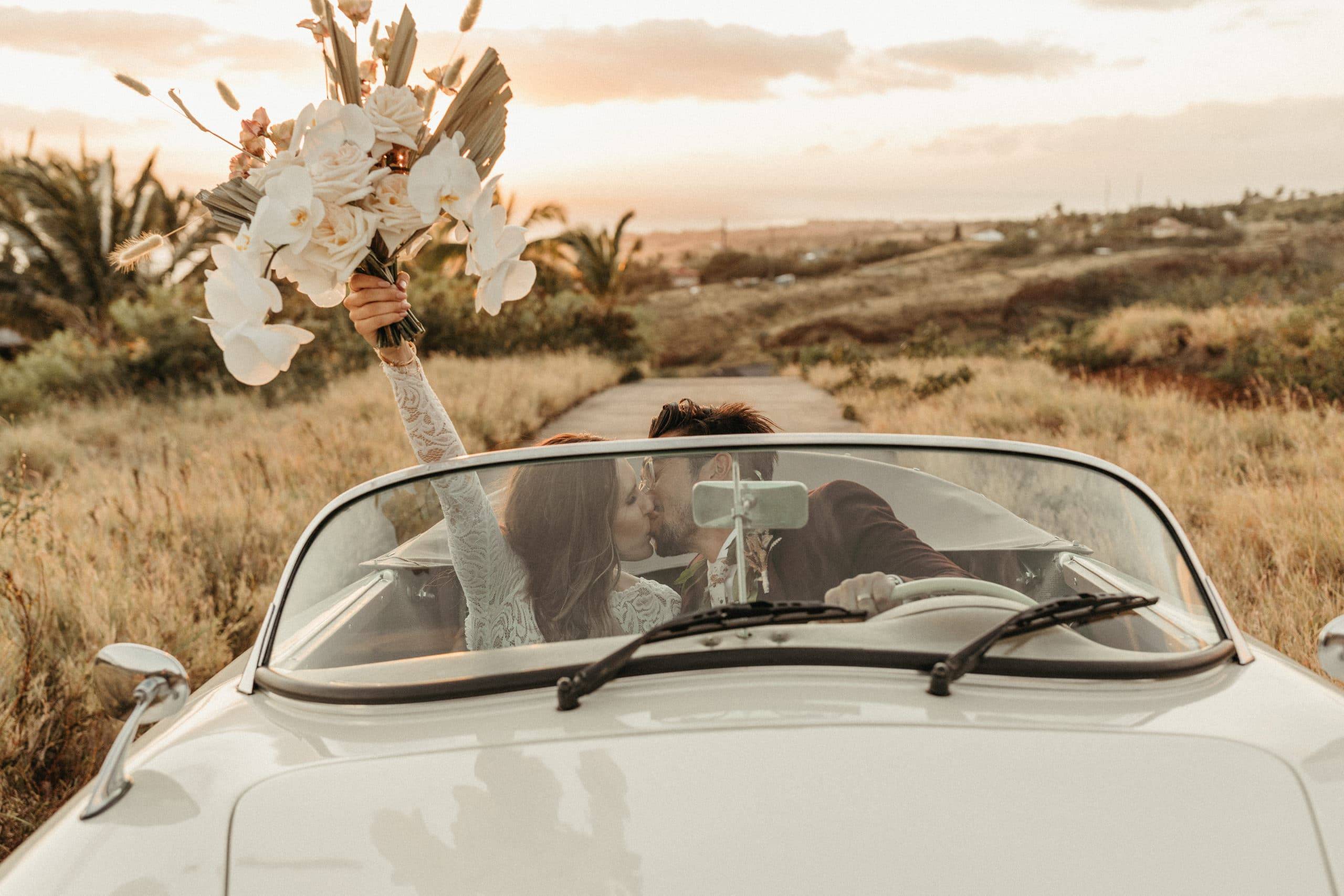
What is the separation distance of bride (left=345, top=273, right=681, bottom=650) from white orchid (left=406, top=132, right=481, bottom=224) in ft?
0.90

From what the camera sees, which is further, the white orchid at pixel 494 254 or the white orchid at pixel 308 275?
the white orchid at pixel 494 254

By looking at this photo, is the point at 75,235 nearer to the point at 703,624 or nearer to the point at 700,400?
the point at 700,400

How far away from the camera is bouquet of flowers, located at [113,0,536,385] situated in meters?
1.81

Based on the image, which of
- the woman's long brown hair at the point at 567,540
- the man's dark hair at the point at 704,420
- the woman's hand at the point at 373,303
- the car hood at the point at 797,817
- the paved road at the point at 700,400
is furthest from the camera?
the paved road at the point at 700,400

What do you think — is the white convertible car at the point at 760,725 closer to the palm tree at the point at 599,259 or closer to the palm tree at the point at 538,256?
the palm tree at the point at 538,256

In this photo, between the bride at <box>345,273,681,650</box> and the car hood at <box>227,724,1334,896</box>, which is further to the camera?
the bride at <box>345,273,681,650</box>

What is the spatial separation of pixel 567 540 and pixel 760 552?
41 centimetres

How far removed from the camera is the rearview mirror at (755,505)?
191 centimetres

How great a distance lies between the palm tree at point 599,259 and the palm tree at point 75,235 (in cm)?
1405

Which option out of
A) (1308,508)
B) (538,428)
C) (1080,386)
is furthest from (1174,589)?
(1080,386)

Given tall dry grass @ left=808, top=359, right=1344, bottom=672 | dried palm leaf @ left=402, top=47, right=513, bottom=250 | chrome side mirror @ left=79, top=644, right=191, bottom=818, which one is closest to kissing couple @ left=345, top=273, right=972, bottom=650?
dried palm leaf @ left=402, top=47, right=513, bottom=250

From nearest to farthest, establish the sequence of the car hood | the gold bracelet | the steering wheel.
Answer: the car hood, the steering wheel, the gold bracelet

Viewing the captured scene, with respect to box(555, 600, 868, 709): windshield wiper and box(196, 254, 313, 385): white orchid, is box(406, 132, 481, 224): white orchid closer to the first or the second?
box(196, 254, 313, 385): white orchid

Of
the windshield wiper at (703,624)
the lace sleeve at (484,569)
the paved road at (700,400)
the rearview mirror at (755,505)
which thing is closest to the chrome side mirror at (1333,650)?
the windshield wiper at (703,624)
